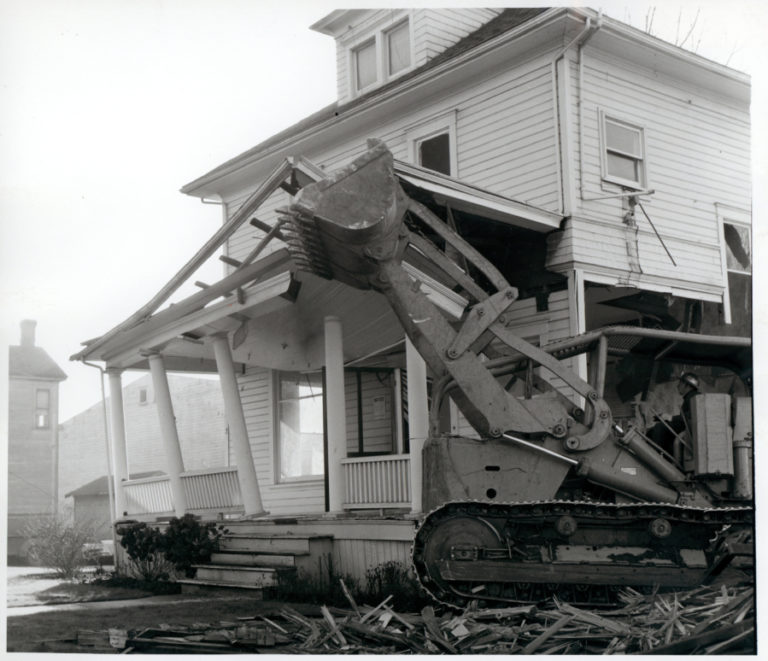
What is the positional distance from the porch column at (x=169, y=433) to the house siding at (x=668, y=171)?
20.1 ft

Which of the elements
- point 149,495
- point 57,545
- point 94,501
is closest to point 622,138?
point 149,495

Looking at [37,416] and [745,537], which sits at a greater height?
[37,416]

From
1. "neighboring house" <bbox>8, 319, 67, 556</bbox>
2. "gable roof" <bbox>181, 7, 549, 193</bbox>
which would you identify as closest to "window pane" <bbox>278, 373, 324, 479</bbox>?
"neighboring house" <bbox>8, 319, 67, 556</bbox>

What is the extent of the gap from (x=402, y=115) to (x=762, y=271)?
8.24 meters

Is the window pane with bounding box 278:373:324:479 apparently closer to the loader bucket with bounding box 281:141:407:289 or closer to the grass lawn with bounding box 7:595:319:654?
the grass lawn with bounding box 7:595:319:654

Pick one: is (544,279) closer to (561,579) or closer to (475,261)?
(475,261)

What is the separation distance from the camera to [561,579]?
8945 millimetres

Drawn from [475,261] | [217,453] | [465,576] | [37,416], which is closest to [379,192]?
[475,261]

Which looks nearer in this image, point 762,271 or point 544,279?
point 762,271

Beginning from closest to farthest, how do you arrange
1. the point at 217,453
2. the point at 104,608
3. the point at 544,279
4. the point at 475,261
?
the point at 475,261 → the point at 104,608 → the point at 544,279 → the point at 217,453

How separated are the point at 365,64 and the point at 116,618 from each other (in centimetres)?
1133

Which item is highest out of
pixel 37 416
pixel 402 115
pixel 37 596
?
pixel 402 115

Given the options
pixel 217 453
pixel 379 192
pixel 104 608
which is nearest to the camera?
pixel 379 192

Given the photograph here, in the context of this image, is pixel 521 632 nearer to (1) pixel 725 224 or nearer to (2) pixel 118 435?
(1) pixel 725 224
